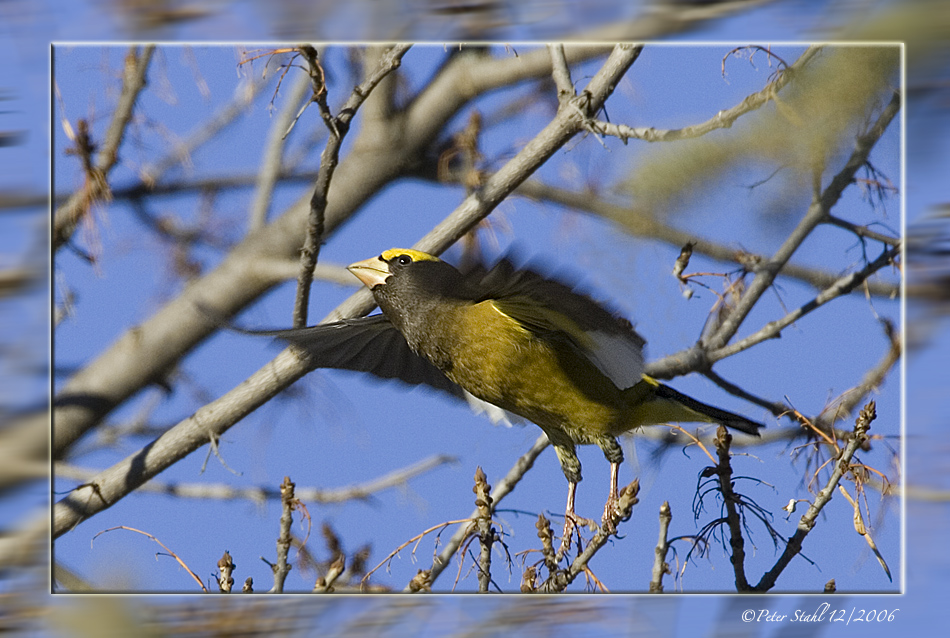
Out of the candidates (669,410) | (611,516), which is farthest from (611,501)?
(669,410)

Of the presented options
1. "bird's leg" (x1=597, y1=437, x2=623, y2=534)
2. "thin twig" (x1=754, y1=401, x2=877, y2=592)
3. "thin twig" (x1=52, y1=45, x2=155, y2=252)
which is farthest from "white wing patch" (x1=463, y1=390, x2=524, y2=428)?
"thin twig" (x1=52, y1=45, x2=155, y2=252)

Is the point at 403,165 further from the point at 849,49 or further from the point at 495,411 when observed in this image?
the point at 849,49

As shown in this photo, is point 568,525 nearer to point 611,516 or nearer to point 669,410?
point 611,516

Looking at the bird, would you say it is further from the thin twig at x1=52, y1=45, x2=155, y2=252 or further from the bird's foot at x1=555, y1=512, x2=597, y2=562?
the thin twig at x1=52, y1=45, x2=155, y2=252

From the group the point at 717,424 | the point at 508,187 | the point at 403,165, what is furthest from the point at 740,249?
the point at 403,165

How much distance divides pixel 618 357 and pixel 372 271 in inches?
17.6

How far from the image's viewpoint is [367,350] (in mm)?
1395

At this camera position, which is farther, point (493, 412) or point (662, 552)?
point (493, 412)

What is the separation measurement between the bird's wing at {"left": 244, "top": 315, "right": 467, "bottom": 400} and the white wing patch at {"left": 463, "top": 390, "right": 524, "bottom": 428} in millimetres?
18

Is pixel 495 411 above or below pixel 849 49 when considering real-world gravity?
below

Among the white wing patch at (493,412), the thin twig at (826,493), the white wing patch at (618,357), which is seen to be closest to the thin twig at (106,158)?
the white wing patch at (493,412)

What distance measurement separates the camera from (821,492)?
1300mm

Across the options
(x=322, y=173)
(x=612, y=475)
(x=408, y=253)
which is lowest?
(x=612, y=475)

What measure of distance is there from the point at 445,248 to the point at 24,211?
0.64 metres
